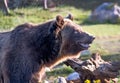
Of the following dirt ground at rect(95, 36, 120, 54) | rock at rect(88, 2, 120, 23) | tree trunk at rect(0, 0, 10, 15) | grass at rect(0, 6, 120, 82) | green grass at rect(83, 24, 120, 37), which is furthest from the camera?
rock at rect(88, 2, 120, 23)

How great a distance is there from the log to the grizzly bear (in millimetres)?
824

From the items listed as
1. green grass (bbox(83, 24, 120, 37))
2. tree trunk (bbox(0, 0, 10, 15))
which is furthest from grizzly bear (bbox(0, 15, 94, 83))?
tree trunk (bbox(0, 0, 10, 15))

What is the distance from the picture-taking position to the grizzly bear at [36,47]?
5547 mm

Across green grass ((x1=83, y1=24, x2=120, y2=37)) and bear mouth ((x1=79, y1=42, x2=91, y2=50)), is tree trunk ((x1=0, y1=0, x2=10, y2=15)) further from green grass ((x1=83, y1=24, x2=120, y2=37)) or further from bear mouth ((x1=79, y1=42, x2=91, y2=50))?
bear mouth ((x1=79, y1=42, x2=91, y2=50))

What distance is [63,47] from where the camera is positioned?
578 centimetres

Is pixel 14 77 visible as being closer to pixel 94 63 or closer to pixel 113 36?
pixel 94 63

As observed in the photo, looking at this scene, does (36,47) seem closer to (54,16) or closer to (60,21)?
(60,21)

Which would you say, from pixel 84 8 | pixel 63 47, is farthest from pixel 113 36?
pixel 63 47

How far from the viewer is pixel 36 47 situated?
18.6 feet

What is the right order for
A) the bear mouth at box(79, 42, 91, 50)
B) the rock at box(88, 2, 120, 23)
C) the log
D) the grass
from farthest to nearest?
the rock at box(88, 2, 120, 23) → the grass → the log → the bear mouth at box(79, 42, 91, 50)

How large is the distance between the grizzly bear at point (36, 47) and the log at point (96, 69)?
824mm

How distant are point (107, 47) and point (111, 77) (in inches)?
282

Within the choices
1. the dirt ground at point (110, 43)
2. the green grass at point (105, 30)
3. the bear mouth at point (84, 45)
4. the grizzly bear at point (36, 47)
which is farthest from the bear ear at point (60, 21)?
the green grass at point (105, 30)

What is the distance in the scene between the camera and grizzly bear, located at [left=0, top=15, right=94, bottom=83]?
5547mm
